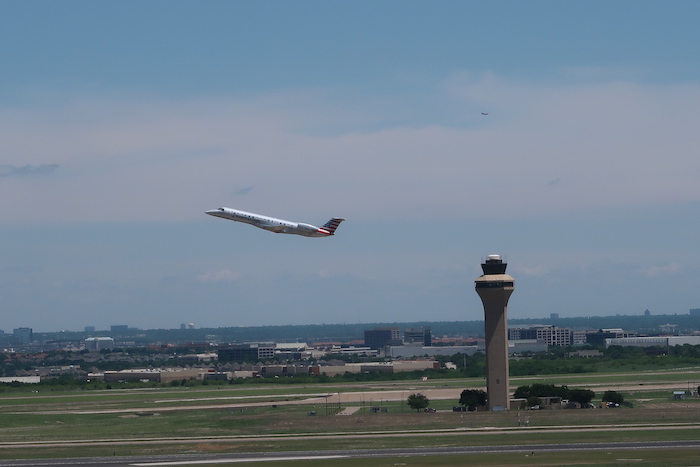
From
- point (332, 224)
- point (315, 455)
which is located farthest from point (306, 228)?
point (315, 455)

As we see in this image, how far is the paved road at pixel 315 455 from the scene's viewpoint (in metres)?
100

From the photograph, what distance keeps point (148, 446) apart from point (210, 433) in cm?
1607

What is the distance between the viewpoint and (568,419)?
129750 millimetres

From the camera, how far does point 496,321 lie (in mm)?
140000

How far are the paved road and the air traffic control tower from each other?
3517cm

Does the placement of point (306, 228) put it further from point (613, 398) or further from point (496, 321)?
point (613, 398)

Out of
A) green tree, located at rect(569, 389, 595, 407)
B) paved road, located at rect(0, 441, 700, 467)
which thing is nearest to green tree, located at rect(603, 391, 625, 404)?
green tree, located at rect(569, 389, 595, 407)

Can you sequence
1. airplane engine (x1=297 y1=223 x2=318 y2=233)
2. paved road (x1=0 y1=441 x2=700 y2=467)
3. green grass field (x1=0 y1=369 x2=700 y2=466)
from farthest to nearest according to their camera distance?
airplane engine (x1=297 y1=223 x2=318 y2=233), green grass field (x1=0 y1=369 x2=700 y2=466), paved road (x1=0 y1=441 x2=700 y2=467)

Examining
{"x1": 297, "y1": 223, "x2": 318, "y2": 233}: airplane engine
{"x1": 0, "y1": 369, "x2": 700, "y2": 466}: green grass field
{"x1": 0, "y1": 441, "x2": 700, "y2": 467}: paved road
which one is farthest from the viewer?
{"x1": 297, "y1": 223, "x2": 318, "y2": 233}: airplane engine

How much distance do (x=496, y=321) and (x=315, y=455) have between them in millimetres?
45275

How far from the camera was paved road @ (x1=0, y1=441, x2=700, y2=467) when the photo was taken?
3942 inches

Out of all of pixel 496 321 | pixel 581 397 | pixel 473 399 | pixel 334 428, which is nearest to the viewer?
pixel 334 428

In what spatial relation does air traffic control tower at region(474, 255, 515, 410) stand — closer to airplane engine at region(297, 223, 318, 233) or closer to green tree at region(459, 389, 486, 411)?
green tree at region(459, 389, 486, 411)

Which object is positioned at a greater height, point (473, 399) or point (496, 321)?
point (496, 321)
